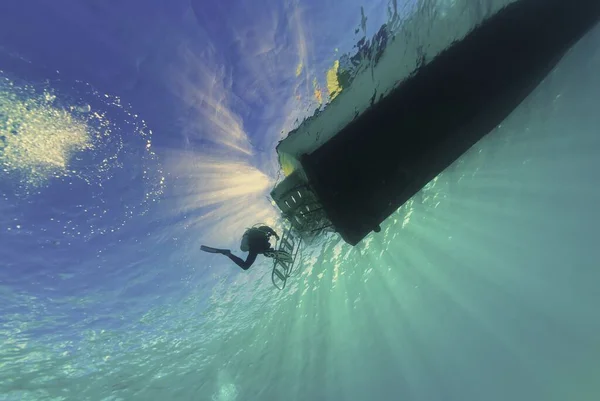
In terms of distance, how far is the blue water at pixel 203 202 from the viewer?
642 cm

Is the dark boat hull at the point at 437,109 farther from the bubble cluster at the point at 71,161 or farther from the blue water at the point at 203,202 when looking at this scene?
the bubble cluster at the point at 71,161

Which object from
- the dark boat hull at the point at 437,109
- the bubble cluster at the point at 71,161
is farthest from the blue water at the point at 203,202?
the dark boat hull at the point at 437,109

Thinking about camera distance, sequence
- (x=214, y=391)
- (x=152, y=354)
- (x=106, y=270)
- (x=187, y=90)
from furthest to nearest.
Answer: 1. (x=214, y=391)
2. (x=152, y=354)
3. (x=106, y=270)
4. (x=187, y=90)

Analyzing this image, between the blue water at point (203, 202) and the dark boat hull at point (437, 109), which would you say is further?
the blue water at point (203, 202)

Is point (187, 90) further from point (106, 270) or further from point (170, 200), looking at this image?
point (106, 270)

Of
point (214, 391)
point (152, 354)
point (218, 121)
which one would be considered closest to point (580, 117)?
point (218, 121)

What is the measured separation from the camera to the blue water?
21.1ft

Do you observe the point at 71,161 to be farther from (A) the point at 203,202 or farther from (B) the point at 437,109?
(B) the point at 437,109

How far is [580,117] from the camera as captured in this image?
1336 cm

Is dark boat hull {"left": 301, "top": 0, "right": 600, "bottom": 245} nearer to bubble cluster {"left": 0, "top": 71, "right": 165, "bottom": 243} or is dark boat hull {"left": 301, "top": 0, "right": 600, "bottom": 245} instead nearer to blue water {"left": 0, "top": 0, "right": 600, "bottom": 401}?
blue water {"left": 0, "top": 0, "right": 600, "bottom": 401}

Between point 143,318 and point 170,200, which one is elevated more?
point 170,200

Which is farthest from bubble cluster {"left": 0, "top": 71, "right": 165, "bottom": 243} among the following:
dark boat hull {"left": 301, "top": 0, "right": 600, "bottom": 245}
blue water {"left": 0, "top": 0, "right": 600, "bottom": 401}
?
dark boat hull {"left": 301, "top": 0, "right": 600, "bottom": 245}

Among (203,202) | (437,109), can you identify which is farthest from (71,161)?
(437,109)

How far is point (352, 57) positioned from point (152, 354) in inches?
663
